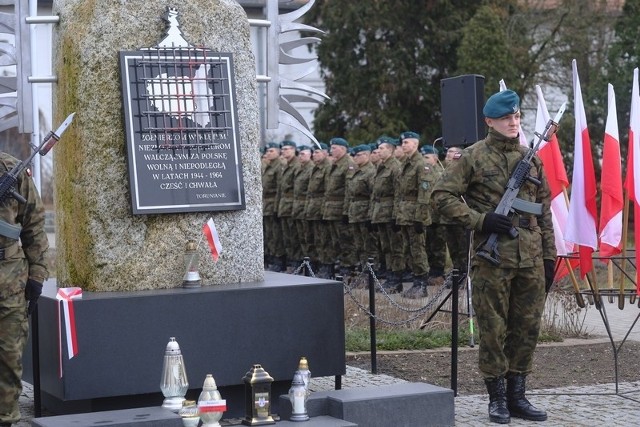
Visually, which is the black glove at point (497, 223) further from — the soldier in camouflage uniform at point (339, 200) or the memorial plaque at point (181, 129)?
the soldier in camouflage uniform at point (339, 200)

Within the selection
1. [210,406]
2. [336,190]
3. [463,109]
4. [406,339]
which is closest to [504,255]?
[210,406]

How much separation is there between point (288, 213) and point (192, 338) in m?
12.2

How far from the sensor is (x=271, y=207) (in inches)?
822

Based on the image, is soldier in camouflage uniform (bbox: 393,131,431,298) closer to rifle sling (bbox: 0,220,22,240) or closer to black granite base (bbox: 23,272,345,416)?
black granite base (bbox: 23,272,345,416)

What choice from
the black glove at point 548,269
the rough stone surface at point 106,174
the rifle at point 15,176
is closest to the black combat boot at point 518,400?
the black glove at point 548,269

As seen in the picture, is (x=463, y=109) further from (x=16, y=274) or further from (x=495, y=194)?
(x=16, y=274)

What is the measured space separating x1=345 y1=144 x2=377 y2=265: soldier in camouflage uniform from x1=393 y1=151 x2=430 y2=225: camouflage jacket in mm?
1022

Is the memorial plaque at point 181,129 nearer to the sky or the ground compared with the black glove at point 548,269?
nearer to the sky

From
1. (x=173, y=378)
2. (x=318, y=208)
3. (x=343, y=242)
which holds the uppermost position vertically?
(x=318, y=208)

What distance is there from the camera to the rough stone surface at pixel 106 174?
318 inches

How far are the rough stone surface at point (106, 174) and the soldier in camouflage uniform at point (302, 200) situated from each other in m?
11.2

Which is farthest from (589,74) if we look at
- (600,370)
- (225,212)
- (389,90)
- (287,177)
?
(225,212)

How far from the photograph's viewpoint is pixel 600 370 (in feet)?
34.1

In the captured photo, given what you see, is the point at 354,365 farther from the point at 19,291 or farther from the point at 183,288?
the point at 19,291
